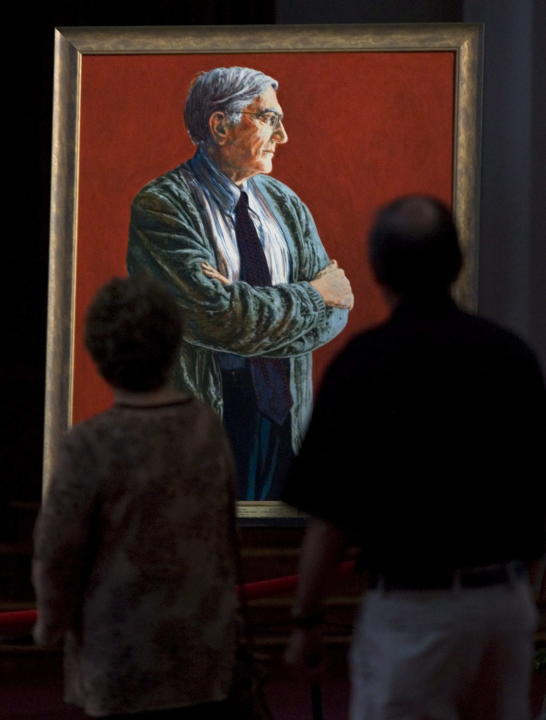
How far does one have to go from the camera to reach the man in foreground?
7.82 feet

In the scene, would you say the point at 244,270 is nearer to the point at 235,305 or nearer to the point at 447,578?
the point at 235,305

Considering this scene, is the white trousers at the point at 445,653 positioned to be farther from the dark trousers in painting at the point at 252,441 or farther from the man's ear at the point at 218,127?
the man's ear at the point at 218,127

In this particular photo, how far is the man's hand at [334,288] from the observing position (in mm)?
6348

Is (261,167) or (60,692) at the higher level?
(261,167)

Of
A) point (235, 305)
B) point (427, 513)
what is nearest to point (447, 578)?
point (427, 513)

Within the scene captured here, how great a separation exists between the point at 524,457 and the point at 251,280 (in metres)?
3.97

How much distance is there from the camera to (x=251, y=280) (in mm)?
6355

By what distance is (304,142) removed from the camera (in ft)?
21.1

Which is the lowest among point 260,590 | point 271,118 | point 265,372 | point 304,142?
point 260,590

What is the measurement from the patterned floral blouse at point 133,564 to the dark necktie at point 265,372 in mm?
3817

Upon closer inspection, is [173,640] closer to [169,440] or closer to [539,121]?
[169,440]

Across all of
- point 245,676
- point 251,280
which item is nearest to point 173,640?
point 245,676

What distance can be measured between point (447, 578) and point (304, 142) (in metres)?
4.30

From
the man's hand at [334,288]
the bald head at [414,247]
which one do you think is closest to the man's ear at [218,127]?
the man's hand at [334,288]
